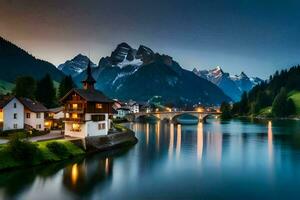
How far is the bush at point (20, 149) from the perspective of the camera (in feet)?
182

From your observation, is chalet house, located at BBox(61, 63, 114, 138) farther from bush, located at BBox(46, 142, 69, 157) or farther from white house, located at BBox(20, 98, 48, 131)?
bush, located at BBox(46, 142, 69, 157)

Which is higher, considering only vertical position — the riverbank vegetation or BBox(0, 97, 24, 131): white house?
BBox(0, 97, 24, 131): white house

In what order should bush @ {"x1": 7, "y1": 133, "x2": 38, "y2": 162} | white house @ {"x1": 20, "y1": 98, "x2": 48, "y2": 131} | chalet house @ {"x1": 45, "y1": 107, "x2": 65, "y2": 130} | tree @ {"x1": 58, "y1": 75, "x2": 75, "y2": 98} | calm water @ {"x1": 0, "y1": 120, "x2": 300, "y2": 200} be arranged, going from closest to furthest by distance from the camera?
1. calm water @ {"x1": 0, "y1": 120, "x2": 300, "y2": 200}
2. bush @ {"x1": 7, "y1": 133, "x2": 38, "y2": 162}
3. white house @ {"x1": 20, "y1": 98, "x2": 48, "y2": 131}
4. chalet house @ {"x1": 45, "y1": 107, "x2": 65, "y2": 130}
5. tree @ {"x1": 58, "y1": 75, "x2": 75, "y2": 98}

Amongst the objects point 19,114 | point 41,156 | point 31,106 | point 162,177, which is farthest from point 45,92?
point 162,177

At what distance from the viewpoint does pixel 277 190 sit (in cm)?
4897

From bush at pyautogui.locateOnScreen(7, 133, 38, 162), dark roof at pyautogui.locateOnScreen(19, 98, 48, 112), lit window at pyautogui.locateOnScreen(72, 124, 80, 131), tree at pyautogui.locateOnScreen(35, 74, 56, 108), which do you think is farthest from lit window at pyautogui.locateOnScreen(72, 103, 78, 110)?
tree at pyautogui.locateOnScreen(35, 74, 56, 108)

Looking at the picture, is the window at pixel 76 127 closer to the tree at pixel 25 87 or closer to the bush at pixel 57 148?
the bush at pixel 57 148

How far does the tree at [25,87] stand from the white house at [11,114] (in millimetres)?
37699

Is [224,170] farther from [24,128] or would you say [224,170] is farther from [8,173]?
[24,128]

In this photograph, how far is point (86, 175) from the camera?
180 ft

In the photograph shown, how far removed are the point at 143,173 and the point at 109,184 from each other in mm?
9228

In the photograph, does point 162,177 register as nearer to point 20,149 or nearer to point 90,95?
point 20,149

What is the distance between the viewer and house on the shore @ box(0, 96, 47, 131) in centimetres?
7906

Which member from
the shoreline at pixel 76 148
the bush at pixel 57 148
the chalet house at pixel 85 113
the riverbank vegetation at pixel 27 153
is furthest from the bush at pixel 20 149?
the chalet house at pixel 85 113
